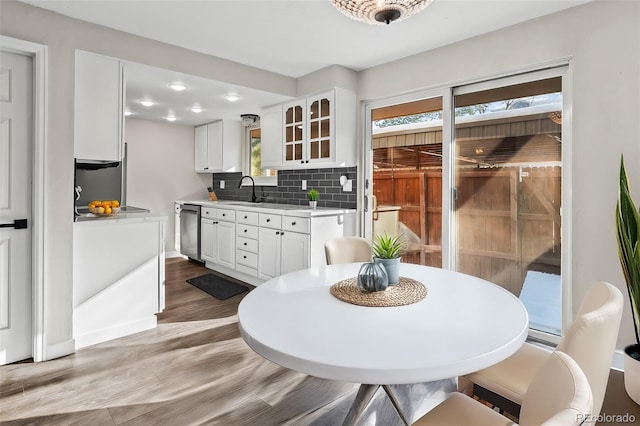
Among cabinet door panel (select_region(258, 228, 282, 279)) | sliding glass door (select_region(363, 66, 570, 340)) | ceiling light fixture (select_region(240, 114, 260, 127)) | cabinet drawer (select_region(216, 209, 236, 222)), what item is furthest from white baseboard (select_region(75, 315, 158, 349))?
ceiling light fixture (select_region(240, 114, 260, 127))

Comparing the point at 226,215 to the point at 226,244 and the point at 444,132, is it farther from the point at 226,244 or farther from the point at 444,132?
the point at 444,132

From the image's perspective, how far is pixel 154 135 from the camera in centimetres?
568

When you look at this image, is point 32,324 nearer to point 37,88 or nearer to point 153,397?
point 153,397

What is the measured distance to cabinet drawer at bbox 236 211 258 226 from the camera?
4270mm

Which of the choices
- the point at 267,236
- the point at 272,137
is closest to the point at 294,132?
the point at 272,137

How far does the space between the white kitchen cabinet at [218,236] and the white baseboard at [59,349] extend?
2118mm

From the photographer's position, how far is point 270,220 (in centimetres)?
406

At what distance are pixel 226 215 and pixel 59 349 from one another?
2449 millimetres

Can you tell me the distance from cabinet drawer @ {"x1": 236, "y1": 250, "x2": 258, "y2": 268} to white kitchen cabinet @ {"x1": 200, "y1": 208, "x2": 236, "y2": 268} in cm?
12

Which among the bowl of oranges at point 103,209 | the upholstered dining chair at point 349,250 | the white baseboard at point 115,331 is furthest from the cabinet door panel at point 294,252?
the bowl of oranges at point 103,209

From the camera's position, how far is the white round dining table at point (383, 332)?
0.95 metres

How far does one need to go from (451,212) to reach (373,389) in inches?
87.1

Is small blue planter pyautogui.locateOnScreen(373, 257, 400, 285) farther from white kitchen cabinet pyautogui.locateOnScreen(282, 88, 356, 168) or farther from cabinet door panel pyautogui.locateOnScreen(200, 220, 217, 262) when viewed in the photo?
cabinet door panel pyautogui.locateOnScreen(200, 220, 217, 262)

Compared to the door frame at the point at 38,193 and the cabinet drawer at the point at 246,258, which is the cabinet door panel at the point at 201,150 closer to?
the cabinet drawer at the point at 246,258
